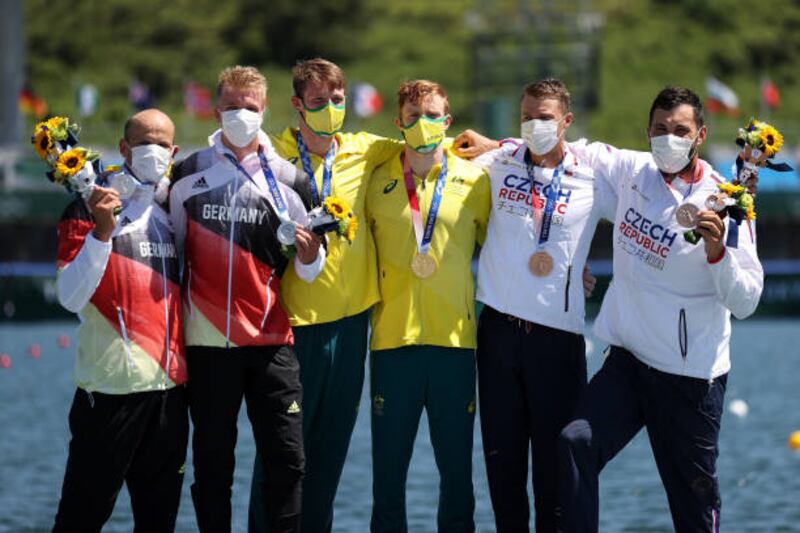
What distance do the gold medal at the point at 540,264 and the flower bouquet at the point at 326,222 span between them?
3.14ft

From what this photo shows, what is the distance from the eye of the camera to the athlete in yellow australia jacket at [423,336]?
25.4 ft

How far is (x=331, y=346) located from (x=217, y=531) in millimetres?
990

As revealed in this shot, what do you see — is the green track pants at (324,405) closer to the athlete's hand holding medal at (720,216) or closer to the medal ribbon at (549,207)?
the medal ribbon at (549,207)

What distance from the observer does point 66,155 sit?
6770 millimetres

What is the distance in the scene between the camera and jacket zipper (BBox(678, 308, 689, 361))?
23.7ft

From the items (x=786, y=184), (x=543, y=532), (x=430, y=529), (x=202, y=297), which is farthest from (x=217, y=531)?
(x=786, y=184)

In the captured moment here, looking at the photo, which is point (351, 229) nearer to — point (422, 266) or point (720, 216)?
point (422, 266)

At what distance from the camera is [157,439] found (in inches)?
279

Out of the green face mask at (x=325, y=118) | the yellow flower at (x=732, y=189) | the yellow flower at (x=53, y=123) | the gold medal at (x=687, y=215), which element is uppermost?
the green face mask at (x=325, y=118)

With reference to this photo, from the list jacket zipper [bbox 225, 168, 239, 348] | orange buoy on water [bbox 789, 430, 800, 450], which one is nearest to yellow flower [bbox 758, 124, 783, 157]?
jacket zipper [bbox 225, 168, 239, 348]

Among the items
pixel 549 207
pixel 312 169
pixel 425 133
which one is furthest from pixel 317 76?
pixel 549 207

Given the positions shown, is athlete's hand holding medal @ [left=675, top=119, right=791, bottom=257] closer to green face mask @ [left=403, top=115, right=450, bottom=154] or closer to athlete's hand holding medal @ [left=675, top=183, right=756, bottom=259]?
athlete's hand holding medal @ [left=675, top=183, right=756, bottom=259]

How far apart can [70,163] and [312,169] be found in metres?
1.32

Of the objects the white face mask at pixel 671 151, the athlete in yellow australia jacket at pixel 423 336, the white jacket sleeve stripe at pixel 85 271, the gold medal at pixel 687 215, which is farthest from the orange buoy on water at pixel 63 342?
the gold medal at pixel 687 215
